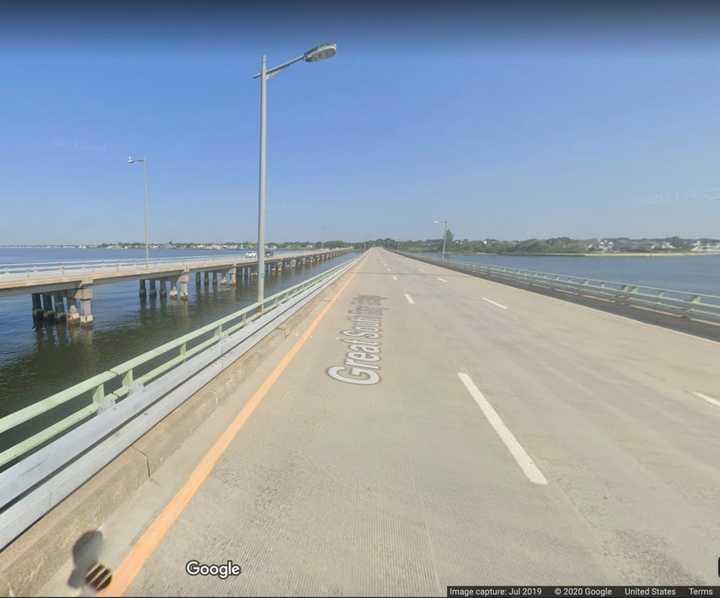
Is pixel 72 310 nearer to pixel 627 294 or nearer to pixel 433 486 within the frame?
pixel 433 486

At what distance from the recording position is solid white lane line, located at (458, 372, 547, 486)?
10.2ft

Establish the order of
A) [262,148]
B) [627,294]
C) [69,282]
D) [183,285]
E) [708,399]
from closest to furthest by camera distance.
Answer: [708,399], [262,148], [627,294], [69,282], [183,285]

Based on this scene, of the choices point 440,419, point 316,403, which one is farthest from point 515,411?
point 316,403

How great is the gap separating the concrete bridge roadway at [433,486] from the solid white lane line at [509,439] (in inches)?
1.0

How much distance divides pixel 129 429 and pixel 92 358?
15.5 metres

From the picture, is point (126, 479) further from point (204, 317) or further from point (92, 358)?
point (204, 317)

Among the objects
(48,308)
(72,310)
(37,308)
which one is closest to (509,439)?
(72,310)

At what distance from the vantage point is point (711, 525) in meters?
2.60

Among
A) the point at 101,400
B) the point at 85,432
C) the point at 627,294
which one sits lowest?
the point at 85,432

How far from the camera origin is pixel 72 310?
66.3 ft

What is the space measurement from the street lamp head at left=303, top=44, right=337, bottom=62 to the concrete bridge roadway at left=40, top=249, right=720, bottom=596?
6921 millimetres

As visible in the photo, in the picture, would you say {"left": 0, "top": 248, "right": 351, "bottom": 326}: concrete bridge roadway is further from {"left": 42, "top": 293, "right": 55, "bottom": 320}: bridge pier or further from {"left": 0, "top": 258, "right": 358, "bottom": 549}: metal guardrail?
{"left": 0, "top": 258, "right": 358, "bottom": 549}: metal guardrail

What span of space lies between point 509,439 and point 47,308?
94.5ft

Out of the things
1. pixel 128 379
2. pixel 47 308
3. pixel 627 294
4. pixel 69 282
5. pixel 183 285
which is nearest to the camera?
pixel 128 379
